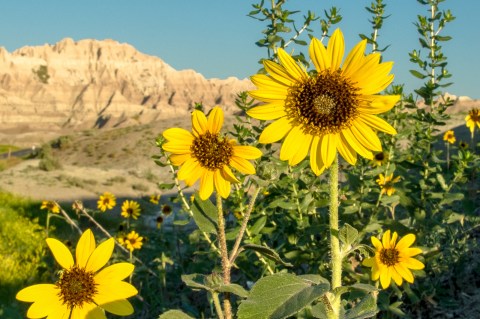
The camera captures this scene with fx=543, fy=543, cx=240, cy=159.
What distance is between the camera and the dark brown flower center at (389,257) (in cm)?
322

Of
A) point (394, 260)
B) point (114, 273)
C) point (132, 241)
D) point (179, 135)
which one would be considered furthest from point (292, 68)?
point (132, 241)

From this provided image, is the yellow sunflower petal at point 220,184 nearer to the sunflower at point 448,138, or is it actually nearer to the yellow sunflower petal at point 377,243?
the yellow sunflower petal at point 377,243

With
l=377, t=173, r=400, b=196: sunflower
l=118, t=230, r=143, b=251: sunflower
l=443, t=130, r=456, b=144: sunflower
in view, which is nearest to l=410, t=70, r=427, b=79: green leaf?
l=377, t=173, r=400, b=196: sunflower

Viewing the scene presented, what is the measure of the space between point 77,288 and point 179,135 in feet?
2.33

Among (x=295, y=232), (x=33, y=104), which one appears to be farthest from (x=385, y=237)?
(x=33, y=104)

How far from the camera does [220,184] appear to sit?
6.90 feet

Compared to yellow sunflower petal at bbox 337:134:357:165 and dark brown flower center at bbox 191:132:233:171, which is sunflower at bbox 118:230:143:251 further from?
yellow sunflower petal at bbox 337:134:357:165

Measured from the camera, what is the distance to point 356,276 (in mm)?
3385

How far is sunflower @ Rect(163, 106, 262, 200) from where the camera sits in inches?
82.8

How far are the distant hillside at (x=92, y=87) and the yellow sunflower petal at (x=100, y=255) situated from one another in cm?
8843

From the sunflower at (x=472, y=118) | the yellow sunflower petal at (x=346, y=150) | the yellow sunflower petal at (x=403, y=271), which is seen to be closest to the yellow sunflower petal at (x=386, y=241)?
the yellow sunflower petal at (x=403, y=271)

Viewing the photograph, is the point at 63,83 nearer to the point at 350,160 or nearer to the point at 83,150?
the point at 83,150

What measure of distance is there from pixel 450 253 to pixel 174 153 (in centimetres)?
273

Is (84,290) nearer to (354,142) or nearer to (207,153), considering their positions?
(207,153)
